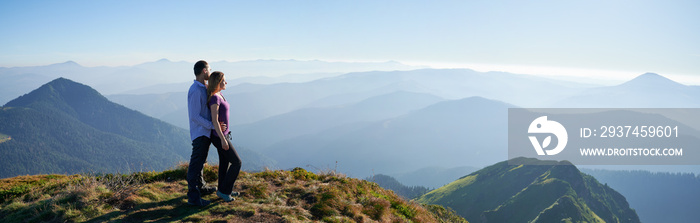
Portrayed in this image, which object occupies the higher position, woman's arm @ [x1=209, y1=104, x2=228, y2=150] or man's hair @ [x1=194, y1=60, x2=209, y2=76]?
man's hair @ [x1=194, y1=60, x2=209, y2=76]

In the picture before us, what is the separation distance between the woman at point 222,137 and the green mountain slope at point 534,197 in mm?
150217

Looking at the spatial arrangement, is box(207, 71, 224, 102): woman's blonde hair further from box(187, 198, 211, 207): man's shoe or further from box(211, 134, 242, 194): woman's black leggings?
box(187, 198, 211, 207): man's shoe

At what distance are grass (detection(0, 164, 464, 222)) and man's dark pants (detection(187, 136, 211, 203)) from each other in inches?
12.7

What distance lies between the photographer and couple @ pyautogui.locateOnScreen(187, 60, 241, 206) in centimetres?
746

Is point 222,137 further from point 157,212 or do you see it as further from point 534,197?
point 534,197

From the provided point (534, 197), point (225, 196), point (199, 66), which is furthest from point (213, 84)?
point (534, 197)

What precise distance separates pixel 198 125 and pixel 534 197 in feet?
575

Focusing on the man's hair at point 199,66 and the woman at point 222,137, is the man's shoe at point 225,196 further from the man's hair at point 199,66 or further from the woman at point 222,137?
the man's hair at point 199,66

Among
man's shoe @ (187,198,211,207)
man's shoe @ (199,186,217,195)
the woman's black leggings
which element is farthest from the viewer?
man's shoe @ (199,186,217,195)

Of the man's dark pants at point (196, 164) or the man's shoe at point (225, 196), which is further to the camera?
the man's shoe at point (225, 196)

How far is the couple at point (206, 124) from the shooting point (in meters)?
7.46

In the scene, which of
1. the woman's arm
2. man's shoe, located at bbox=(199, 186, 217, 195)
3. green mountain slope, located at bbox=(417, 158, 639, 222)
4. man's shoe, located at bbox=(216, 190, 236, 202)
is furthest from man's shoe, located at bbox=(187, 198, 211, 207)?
green mountain slope, located at bbox=(417, 158, 639, 222)

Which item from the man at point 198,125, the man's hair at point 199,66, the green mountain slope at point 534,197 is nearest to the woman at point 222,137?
Answer: the man at point 198,125

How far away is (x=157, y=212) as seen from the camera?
7.72 meters
